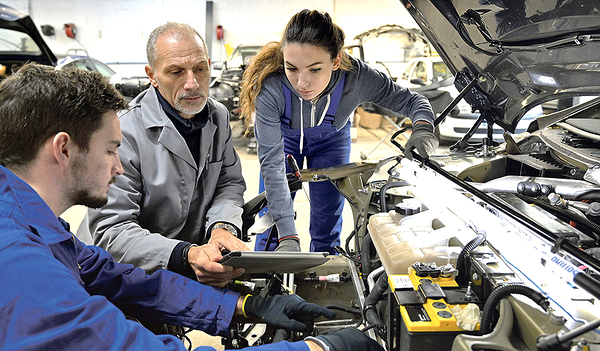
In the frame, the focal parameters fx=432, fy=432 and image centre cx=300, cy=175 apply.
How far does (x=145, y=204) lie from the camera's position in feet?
5.39

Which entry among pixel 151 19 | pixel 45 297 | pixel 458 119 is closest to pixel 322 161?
pixel 45 297

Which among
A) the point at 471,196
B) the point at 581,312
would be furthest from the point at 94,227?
the point at 581,312

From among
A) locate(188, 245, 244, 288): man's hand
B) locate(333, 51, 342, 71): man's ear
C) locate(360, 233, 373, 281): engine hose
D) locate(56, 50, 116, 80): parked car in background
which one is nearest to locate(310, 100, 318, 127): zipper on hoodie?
locate(333, 51, 342, 71): man's ear

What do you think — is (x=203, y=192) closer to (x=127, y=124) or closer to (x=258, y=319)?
(x=127, y=124)

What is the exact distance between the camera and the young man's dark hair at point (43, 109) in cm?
93

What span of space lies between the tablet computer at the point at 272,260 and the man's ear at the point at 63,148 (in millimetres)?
456

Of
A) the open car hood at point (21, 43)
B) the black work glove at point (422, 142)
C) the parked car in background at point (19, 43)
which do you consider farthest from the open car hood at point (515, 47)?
the open car hood at point (21, 43)

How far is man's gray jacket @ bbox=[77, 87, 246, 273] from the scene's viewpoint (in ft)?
4.84

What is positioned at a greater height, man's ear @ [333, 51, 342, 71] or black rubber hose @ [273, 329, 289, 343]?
man's ear @ [333, 51, 342, 71]

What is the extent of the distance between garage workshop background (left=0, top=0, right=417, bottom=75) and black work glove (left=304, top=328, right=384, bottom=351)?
10307 mm

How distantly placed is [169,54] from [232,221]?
2.26 ft

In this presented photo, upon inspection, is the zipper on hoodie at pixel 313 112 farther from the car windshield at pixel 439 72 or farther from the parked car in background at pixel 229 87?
the car windshield at pixel 439 72

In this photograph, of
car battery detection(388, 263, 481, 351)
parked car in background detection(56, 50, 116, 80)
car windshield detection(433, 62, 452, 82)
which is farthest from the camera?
parked car in background detection(56, 50, 116, 80)

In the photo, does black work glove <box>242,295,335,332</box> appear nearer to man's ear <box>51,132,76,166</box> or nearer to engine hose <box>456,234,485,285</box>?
engine hose <box>456,234,485,285</box>
